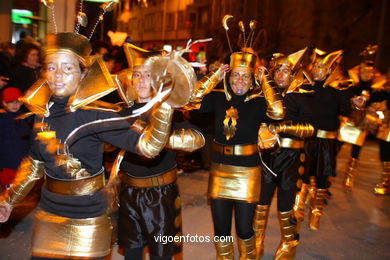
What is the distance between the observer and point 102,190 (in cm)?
255

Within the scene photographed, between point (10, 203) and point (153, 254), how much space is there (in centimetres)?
106

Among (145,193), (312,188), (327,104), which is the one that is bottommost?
(312,188)

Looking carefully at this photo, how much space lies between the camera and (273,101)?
11.8 ft

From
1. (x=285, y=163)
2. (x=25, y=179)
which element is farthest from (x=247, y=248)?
(x=25, y=179)

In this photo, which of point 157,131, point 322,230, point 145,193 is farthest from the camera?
point 322,230

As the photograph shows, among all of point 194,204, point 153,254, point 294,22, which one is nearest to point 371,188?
point 194,204

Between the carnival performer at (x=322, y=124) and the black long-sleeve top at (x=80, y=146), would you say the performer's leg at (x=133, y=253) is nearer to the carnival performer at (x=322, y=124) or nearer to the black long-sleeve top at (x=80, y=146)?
the black long-sleeve top at (x=80, y=146)

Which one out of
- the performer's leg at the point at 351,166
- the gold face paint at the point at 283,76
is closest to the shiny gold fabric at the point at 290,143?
the gold face paint at the point at 283,76

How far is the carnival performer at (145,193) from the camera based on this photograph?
3.03 m

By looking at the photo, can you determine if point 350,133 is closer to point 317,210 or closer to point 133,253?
point 317,210

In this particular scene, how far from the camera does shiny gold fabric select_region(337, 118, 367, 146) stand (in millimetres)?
6641

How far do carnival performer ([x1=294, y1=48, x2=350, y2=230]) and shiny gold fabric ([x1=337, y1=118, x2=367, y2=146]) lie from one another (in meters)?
1.04

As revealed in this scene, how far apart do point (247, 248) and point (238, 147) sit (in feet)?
2.93

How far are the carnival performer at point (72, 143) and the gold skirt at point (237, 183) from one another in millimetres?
1307
